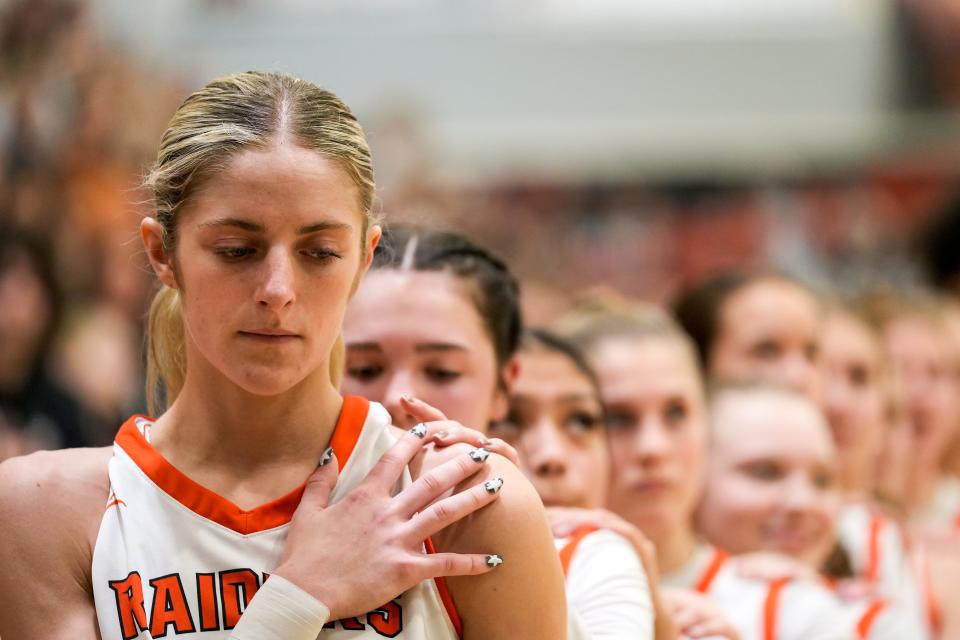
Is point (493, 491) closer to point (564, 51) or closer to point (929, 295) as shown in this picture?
point (929, 295)

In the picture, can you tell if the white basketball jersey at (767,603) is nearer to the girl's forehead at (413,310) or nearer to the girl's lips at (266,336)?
the girl's forehead at (413,310)

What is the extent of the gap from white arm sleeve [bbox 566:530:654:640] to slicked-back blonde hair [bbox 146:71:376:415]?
815 millimetres

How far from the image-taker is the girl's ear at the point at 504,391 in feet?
9.04

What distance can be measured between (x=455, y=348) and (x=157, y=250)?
82 centimetres

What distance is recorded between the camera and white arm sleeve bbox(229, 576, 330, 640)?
1.80 metres

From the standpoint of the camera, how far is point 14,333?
16.9 feet

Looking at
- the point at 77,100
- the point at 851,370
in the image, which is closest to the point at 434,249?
the point at 851,370

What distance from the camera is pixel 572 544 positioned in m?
2.52

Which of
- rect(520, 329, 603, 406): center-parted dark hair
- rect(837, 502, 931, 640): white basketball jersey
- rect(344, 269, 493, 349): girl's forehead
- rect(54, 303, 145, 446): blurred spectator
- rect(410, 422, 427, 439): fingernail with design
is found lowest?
rect(837, 502, 931, 640): white basketball jersey

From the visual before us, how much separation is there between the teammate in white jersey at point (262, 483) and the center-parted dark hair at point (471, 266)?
2.57 feet

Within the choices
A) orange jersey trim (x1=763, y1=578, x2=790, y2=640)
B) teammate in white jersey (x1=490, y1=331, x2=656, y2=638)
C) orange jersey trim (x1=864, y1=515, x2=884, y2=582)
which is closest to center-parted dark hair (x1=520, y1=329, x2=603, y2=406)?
teammate in white jersey (x1=490, y1=331, x2=656, y2=638)

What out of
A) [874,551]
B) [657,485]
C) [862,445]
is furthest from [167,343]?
[862,445]

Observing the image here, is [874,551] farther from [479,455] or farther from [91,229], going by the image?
[91,229]

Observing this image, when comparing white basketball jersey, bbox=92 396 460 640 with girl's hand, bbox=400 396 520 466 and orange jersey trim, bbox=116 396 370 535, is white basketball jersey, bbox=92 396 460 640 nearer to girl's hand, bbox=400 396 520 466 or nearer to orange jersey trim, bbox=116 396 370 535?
orange jersey trim, bbox=116 396 370 535
